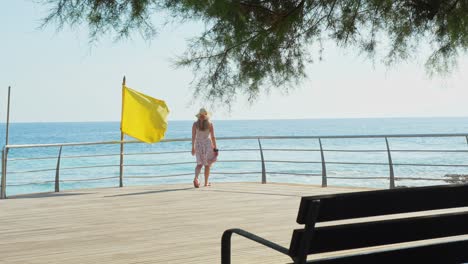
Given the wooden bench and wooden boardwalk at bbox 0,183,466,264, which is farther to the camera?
wooden boardwalk at bbox 0,183,466,264

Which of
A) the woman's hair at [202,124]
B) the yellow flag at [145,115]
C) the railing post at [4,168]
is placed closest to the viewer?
the railing post at [4,168]

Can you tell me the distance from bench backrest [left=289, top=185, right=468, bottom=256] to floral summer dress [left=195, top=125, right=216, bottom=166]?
26.8ft

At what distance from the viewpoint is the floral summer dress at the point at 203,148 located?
11359 mm

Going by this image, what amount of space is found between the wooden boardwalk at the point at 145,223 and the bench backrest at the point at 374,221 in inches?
79.0

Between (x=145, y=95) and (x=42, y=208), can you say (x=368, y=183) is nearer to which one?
(x=145, y=95)

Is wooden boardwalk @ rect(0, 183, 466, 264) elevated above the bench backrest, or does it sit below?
below

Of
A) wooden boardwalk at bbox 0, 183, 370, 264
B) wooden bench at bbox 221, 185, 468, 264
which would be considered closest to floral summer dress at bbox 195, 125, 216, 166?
wooden boardwalk at bbox 0, 183, 370, 264

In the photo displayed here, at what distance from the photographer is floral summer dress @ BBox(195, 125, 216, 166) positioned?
1136cm

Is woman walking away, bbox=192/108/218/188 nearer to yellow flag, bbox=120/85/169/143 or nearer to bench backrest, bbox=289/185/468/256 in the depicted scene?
yellow flag, bbox=120/85/169/143

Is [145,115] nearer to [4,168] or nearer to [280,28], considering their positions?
[4,168]

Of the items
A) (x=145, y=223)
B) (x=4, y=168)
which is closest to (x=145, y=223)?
(x=145, y=223)

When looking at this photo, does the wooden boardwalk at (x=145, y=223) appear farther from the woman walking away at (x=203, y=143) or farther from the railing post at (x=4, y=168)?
the woman walking away at (x=203, y=143)

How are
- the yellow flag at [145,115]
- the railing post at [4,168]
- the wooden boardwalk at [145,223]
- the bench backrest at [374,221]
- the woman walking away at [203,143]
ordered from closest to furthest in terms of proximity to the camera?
the bench backrest at [374,221] < the wooden boardwalk at [145,223] < the railing post at [4,168] < the woman walking away at [203,143] < the yellow flag at [145,115]

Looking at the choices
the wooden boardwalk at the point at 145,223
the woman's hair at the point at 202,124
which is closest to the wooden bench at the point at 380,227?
the wooden boardwalk at the point at 145,223
